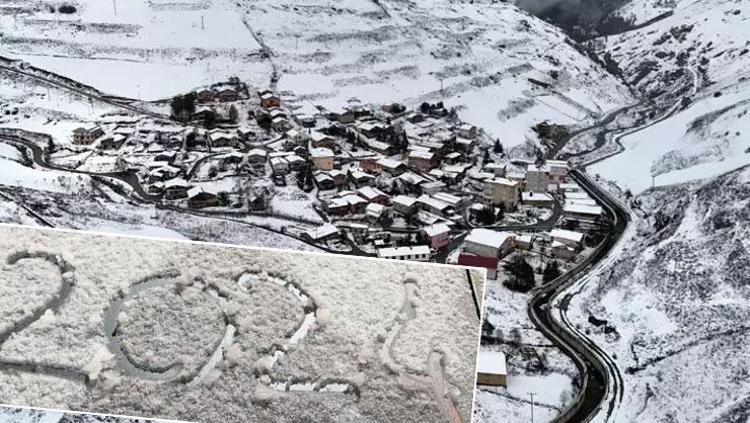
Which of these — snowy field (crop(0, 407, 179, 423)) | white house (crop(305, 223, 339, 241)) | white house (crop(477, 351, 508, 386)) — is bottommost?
white house (crop(305, 223, 339, 241))

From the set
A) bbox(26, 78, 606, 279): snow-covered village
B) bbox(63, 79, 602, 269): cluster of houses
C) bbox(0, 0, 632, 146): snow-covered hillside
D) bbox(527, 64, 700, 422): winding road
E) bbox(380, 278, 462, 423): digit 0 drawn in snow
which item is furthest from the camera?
bbox(0, 0, 632, 146): snow-covered hillside

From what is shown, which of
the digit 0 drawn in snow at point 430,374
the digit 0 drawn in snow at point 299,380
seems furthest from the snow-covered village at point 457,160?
the digit 0 drawn in snow at point 299,380

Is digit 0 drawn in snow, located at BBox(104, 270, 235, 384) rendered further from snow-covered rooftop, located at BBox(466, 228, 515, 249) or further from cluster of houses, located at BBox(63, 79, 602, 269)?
snow-covered rooftop, located at BBox(466, 228, 515, 249)

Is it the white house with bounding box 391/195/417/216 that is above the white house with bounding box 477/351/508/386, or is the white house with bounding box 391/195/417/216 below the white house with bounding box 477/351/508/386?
below

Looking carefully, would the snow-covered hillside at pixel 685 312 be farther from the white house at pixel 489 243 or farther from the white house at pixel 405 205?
the white house at pixel 405 205

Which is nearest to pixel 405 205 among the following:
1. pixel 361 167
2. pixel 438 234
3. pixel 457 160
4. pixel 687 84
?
pixel 438 234

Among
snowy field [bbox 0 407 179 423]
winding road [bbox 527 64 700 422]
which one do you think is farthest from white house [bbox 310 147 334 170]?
snowy field [bbox 0 407 179 423]

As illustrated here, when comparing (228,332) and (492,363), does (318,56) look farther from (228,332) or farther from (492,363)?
(228,332)

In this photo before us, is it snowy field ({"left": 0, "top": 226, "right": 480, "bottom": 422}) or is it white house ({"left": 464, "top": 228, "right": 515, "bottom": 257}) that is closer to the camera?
snowy field ({"left": 0, "top": 226, "right": 480, "bottom": 422})
